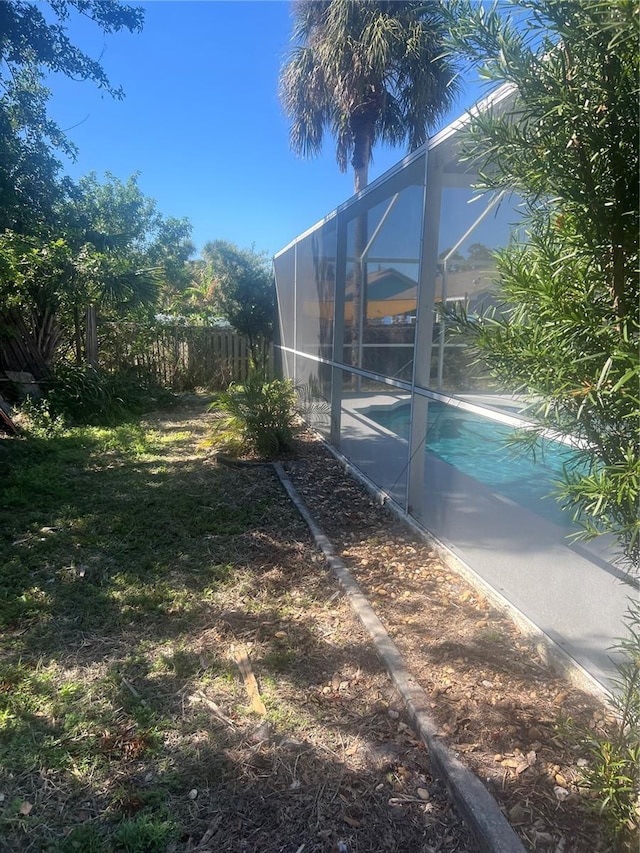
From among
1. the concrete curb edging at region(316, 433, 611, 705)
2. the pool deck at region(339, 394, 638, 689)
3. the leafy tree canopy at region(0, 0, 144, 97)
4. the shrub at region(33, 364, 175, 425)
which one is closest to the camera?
the concrete curb edging at region(316, 433, 611, 705)

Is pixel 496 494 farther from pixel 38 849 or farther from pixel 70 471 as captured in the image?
pixel 70 471

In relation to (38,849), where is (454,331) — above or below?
above

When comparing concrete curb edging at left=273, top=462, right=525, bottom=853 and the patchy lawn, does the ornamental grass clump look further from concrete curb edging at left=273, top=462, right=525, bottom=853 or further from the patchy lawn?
concrete curb edging at left=273, top=462, right=525, bottom=853

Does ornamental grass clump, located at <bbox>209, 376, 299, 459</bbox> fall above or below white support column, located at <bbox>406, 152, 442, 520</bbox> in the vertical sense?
below

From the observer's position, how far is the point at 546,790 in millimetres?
1825

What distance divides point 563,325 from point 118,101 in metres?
6.88

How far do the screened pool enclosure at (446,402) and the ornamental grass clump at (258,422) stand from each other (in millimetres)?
715

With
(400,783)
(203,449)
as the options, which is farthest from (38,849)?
(203,449)

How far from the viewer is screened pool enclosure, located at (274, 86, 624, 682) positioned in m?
2.69

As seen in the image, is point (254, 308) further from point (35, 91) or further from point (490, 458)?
point (490, 458)

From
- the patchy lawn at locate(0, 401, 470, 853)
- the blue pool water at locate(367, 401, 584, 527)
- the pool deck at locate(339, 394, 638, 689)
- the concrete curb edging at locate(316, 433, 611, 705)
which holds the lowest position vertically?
the patchy lawn at locate(0, 401, 470, 853)

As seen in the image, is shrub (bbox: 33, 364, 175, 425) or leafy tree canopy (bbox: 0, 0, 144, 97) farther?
shrub (bbox: 33, 364, 175, 425)

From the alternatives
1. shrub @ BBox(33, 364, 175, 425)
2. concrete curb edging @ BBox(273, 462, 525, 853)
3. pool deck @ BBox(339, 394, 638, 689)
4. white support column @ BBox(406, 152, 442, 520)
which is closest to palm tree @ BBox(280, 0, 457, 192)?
white support column @ BBox(406, 152, 442, 520)

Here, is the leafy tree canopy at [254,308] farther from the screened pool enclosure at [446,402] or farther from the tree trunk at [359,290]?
the tree trunk at [359,290]
